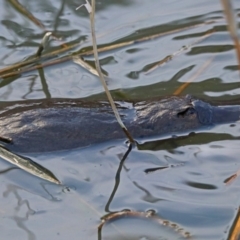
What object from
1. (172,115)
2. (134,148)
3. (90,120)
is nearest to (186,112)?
(172,115)

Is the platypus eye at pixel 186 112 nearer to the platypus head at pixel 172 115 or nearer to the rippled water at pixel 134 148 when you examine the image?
the platypus head at pixel 172 115

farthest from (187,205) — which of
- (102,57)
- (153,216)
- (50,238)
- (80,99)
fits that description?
(102,57)

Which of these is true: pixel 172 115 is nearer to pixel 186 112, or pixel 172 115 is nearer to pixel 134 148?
pixel 186 112

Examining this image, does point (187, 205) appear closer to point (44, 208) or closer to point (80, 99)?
point (44, 208)

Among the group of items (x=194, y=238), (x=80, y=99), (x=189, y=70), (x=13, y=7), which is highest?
(x=13, y=7)

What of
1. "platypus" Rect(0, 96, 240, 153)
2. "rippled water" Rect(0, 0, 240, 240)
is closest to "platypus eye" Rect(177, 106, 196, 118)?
"platypus" Rect(0, 96, 240, 153)

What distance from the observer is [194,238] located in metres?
2.59

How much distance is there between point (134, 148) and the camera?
3.24 metres

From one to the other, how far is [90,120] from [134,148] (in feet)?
0.87

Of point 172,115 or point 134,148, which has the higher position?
point 172,115

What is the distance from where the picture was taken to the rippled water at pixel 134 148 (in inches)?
108

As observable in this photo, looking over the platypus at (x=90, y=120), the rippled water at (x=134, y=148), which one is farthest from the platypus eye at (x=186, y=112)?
the rippled water at (x=134, y=148)

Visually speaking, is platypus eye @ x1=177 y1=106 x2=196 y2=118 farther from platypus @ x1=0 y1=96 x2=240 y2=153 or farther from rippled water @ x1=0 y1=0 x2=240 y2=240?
rippled water @ x1=0 y1=0 x2=240 y2=240

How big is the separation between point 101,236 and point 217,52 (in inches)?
71.1
